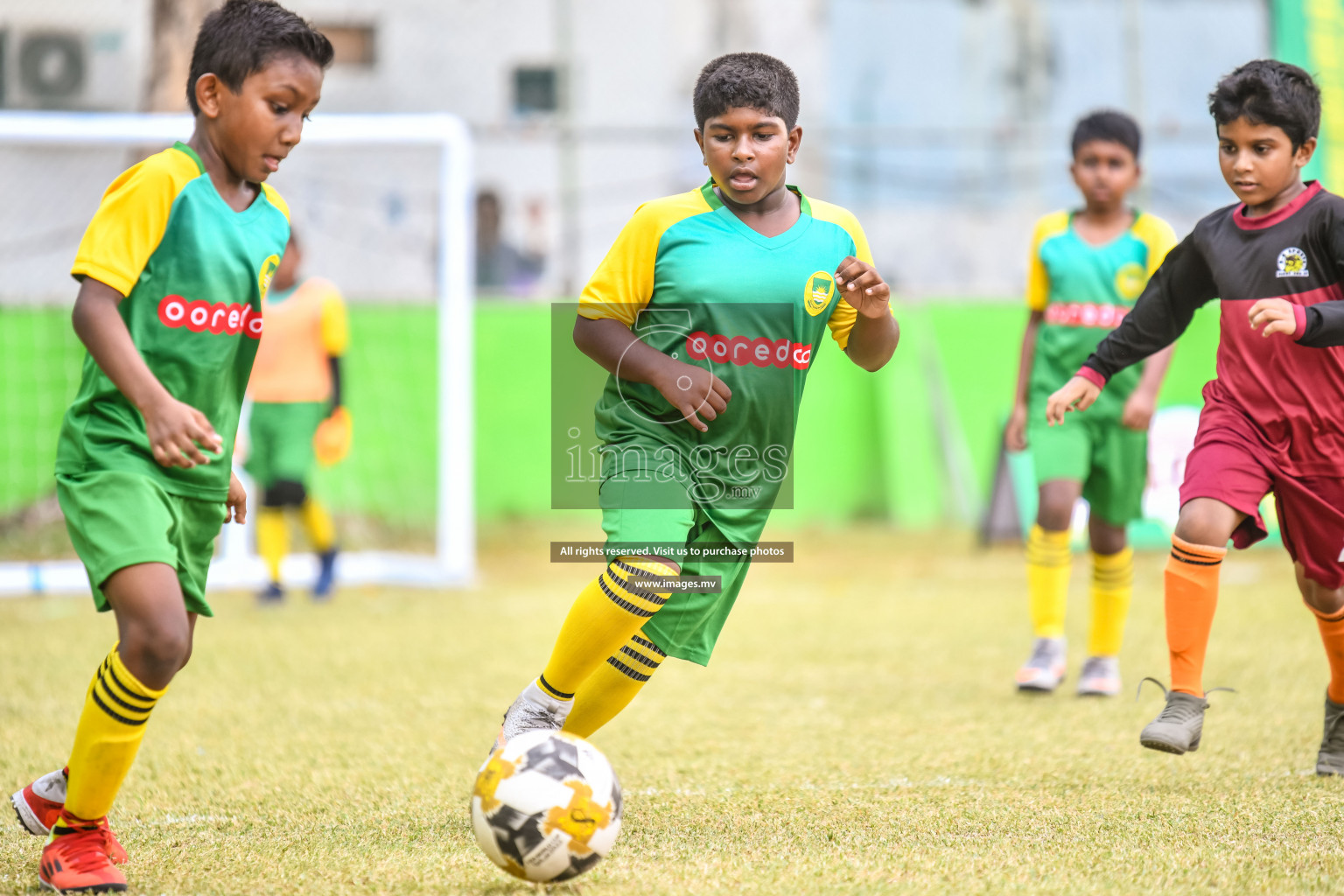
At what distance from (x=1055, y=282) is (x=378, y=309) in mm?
6239

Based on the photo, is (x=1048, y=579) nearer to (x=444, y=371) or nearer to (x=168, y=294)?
(x=168, y=294)

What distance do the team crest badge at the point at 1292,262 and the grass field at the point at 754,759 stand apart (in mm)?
1330

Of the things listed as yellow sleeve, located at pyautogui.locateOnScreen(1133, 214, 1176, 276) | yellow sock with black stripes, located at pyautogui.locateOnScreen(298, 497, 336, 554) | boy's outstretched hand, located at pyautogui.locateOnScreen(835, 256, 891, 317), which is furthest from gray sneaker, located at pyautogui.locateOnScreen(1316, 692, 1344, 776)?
yellow sock with black stripes, located at pyautogui.locateOnScreen(298, 497, 336, 554)

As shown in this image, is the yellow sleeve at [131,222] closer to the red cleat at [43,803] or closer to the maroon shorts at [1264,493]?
the red cleat at [43,803]

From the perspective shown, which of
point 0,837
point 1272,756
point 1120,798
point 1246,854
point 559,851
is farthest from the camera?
point 1272,756

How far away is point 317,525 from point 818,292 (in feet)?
17.1

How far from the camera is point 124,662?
2861 mm

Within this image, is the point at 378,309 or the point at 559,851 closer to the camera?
the point at 559,851

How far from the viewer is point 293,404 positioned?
306 inches

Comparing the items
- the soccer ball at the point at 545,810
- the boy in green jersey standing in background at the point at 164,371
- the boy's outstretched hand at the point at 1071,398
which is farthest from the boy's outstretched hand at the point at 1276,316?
the boy in green jersey standing in background at the point at 164,371

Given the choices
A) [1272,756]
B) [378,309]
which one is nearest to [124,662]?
[1272,756]

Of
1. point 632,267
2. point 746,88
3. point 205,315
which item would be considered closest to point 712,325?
point 632,267

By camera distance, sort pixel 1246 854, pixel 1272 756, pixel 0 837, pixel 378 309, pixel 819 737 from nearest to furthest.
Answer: pixel 1246 854 → pixel 0 837 → pixel 1272 756 → pixel 819 737 → pixel 378 309

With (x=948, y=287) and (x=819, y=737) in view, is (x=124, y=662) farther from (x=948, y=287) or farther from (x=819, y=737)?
(x=948, y=287)
